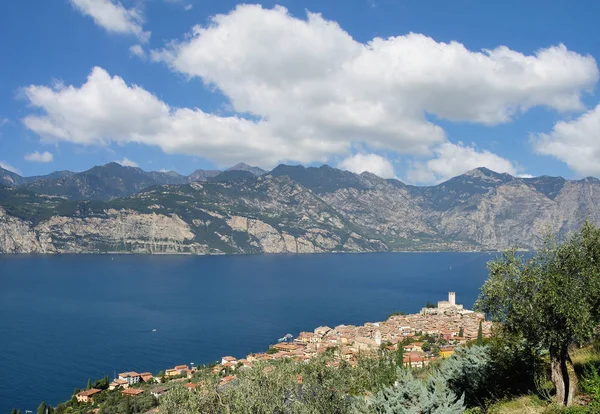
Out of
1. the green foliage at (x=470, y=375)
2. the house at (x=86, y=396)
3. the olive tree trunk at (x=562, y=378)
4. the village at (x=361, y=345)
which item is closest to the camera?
the olive tree trunk at (x=562, y=378)

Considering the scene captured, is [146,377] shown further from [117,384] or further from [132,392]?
[132,392]

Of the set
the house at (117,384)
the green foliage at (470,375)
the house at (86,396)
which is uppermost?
the green foliage at (470,375)

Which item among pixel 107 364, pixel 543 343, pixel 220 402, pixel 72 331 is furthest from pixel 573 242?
pixel 72 331

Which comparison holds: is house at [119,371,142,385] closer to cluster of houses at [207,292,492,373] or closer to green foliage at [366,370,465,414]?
cluster of houses at [207,292,492,373]

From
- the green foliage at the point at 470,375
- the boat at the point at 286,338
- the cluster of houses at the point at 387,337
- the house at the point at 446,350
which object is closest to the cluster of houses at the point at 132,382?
the cluster of houses at the point at 387,337

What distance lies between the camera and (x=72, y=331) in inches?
3669

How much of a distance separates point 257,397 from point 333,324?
3610 inches

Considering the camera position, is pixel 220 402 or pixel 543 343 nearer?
pixel 543 343

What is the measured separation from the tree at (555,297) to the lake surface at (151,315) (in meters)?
46.2

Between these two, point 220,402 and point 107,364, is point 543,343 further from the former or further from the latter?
point 107,364

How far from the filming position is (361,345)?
7212 cm

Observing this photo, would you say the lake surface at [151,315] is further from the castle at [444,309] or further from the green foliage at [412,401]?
the green foliage at [412,401]

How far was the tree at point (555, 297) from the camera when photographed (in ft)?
41.5

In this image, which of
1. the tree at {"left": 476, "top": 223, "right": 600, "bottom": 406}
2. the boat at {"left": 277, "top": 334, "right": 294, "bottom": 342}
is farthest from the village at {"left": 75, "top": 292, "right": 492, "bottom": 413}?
the tree at {"left": 476, "top": 223, "right": 600, "bottom": 406}
